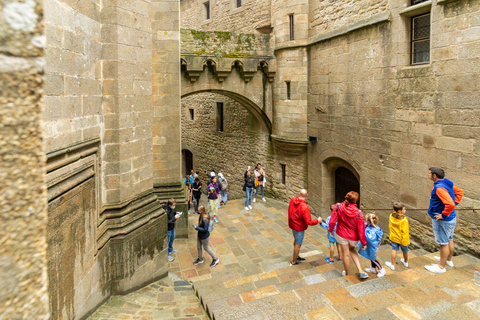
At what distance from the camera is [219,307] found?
3.98 metres

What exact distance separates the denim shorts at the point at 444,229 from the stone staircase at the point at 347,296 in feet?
1.37

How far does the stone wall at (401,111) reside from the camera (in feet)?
18.0

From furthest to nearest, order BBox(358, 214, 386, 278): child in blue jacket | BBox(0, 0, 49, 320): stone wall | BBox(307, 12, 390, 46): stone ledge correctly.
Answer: BBox(307, 12, 390, 46): stone ledge < BBox(358, 214, 386, 278): child in blue jacket < BBox(0, 0, 49, 320): stone wall

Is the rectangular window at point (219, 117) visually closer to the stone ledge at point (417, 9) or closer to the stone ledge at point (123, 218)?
the stone ledge at point (417, 9)

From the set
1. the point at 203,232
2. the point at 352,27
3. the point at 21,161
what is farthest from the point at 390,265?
the point at 352,27

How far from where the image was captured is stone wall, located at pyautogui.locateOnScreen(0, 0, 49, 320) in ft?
3.36

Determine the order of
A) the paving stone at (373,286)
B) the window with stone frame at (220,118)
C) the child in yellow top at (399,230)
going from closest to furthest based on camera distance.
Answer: the paving stone at (373,286), the child in yellow top at (399,230), the window with stone frame at (220,118)

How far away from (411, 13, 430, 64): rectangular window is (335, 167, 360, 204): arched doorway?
3482 millimetres

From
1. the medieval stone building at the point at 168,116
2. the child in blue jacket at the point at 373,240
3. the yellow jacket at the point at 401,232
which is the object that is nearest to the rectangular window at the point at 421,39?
the medieval stone building at the point at 168,116

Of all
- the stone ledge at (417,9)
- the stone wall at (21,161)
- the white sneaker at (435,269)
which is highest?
the stone ledge at (417,9)

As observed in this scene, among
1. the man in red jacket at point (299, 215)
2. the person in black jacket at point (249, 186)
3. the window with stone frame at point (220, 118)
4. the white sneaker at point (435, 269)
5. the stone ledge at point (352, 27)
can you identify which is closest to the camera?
the white sneaker at point (435, 269)

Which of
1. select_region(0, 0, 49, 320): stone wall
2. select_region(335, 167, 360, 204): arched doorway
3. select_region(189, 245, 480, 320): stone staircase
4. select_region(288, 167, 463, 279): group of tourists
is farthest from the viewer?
select_region(335, 167, 360, 204): arched doorway

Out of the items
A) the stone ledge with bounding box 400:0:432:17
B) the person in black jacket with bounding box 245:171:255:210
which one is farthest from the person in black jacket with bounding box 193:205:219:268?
the stone ledge with bounding box 400:0:432:17

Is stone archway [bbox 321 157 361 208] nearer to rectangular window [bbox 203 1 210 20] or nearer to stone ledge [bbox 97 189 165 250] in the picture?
stone ledge [bbox 97 189 165 250]
